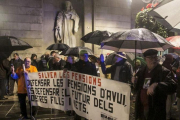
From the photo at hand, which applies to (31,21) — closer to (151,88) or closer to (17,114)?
(17,114)

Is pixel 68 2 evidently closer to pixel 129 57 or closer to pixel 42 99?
pixel 129 57

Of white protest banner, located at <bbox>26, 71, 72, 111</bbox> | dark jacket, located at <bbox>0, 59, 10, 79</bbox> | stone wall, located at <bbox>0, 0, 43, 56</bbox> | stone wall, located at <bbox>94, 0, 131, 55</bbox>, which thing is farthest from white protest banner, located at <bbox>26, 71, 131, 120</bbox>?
stone wall, located at <bbox>94, 0, 131, 55</bbox>

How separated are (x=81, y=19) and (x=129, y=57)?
5.03m

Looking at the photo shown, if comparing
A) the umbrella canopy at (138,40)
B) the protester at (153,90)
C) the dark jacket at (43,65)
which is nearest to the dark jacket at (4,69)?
the dark jacket at (43,65)

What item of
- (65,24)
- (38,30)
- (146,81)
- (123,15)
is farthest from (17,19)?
(146,81)

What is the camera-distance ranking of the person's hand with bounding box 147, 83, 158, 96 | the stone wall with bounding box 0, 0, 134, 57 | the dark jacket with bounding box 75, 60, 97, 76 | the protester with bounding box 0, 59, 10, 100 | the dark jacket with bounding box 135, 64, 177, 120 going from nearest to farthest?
1. the person's hand with bounding box 147, 83, 158, 96
2. the dark jacket with bounding box 135, 64, 177, 120
3. the dark jacket with bounding box 75, 60, 97, 76
4. the protester with bounding box 0, 59, 10, 100
5. the stone wall with bounding box 0, 0, 134, 57

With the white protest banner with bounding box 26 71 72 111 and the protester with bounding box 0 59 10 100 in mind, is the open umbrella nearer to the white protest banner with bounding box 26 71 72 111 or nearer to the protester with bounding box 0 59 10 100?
the white protest banner with bounding box 26 71 72 111

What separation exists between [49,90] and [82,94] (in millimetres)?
1162

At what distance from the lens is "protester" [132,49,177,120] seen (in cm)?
358

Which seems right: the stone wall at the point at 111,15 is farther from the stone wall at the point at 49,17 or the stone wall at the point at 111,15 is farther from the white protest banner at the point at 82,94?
the white protest banner at the point at 82,94

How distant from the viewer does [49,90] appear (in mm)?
5551

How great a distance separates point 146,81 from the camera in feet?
12.6

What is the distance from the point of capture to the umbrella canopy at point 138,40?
4.25m

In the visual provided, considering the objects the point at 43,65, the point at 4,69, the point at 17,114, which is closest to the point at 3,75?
the point at 4,69
